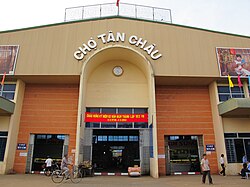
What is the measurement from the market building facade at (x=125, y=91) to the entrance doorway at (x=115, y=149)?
441 cm

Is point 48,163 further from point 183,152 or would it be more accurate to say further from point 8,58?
point 183,152

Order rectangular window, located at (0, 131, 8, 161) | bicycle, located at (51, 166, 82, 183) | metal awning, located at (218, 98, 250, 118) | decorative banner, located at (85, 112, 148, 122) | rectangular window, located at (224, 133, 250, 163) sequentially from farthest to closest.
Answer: decorative banner, located at (85, 112, 148, 122) < rectangular window, located at (224, 133, 250, 163) < rectangular window, located at (0, 131, 8, 161) < metal awning, located at (218, 98, 250, 118) < bicycle, located at (51, 166, 82, 183)

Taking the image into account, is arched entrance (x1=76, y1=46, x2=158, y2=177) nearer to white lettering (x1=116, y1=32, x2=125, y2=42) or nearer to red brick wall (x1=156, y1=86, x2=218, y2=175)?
white lettering (x1=116, y1=32, x2=125, y2=42)

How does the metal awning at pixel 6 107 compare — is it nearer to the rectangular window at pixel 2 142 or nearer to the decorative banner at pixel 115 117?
the rectangular window at pixel 2 142

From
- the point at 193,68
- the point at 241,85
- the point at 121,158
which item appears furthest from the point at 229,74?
the point at 121,158

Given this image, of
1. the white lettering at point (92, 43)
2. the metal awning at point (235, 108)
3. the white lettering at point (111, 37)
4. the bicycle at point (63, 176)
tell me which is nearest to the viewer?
the bicycle at point (63, 176)

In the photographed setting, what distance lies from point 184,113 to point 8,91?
1311cm

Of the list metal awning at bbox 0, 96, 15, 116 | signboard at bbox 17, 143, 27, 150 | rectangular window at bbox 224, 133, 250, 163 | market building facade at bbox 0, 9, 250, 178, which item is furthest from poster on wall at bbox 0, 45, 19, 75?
rectangular window at bbox 224, 133, 250, 163

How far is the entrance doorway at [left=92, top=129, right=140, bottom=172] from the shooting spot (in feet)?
64.1

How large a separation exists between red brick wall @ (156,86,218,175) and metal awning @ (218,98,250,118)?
1.38m

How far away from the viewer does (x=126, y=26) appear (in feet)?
52.2

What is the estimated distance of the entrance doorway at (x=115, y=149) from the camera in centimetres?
1953

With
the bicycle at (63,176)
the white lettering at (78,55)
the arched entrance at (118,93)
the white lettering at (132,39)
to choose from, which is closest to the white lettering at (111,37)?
the arched entrance at (118,93)

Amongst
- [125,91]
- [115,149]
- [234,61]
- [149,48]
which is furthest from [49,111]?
[234,61]
